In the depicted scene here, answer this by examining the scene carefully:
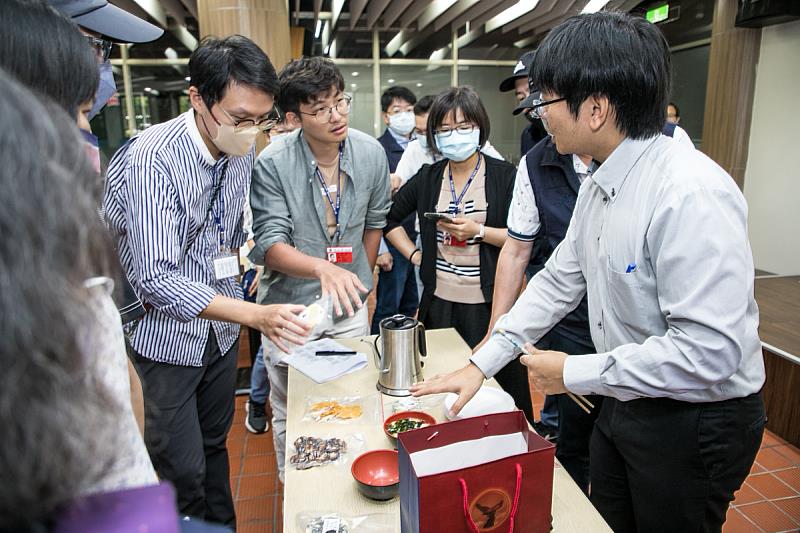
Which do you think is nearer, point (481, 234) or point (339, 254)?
point (339, 254)

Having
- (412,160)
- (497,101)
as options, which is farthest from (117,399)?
(497,101)

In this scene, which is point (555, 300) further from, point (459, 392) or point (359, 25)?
point (359, 25)

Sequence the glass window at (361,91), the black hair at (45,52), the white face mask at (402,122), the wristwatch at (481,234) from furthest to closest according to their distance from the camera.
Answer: the glass window at (361,91) → the white face mask at (402,122) → the wristwatch at (481,234) → the black hair at (45,52)

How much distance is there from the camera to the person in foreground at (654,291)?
1.07 metres

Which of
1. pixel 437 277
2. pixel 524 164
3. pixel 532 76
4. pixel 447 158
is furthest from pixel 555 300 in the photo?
pixel 447 158

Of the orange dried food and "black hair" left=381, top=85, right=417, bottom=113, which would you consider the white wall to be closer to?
"black hair" left=381, top=85, right=417, bottom=113

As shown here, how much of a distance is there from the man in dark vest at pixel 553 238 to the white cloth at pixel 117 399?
1.65m

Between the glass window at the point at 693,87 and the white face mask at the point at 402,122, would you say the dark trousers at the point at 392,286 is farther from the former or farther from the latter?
the glass window at the point at 693,87

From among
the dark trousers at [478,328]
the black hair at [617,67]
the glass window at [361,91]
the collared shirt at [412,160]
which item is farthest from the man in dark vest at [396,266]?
the glass window at [361,91]

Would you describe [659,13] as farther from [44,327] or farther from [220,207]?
[44,327]

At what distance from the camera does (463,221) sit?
230 cm

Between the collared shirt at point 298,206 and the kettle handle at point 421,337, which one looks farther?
the collared shirt at point 298,206

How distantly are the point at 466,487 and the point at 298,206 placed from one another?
1478 mm

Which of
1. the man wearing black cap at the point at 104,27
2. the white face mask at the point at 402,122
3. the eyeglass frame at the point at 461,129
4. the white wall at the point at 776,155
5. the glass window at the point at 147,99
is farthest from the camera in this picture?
the glass window at the point at 147,99
